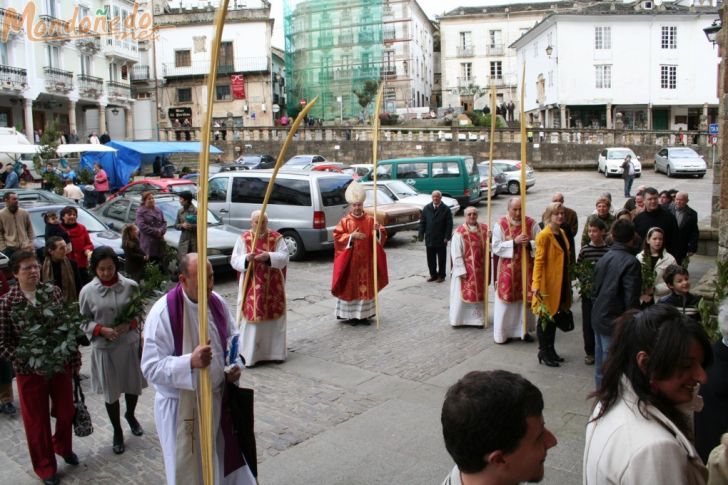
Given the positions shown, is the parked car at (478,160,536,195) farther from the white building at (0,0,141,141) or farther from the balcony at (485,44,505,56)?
the balcony at (485,44,505,56)

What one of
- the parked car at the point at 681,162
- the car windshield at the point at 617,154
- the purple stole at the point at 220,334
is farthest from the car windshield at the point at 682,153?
the purple stole at the point at 220,334

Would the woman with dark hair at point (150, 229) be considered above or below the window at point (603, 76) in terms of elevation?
below

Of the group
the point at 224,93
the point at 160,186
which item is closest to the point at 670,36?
the point at 224,93

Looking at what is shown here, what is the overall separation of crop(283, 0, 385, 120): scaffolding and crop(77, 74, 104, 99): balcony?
50.7 ft

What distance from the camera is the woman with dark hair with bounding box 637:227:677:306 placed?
6.54 meters

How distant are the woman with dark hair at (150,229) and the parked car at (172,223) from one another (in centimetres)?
61

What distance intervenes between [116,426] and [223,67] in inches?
2006

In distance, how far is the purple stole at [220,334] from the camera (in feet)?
13.3

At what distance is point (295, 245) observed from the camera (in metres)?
14.5

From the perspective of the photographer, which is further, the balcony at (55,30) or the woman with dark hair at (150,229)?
the balcony at (55,30)

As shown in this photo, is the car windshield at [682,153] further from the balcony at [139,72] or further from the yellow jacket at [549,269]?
the balcony at [139,72]

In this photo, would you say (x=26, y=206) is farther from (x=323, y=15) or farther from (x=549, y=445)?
(x=323, y=15)

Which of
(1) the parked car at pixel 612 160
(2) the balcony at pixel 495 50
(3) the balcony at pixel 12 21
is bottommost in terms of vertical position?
(1) the parked car at pixel 612 160

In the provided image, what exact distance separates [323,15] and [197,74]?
10.6 m
